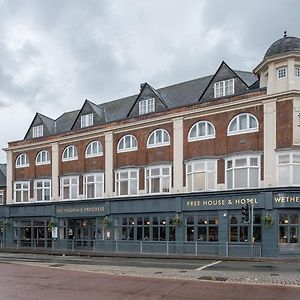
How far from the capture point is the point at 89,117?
39.4 metres

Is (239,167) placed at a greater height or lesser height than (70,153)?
lesser

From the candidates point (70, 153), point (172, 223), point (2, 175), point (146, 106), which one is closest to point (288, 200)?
point (172, 223)

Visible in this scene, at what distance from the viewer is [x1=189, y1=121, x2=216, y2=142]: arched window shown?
3096 cm

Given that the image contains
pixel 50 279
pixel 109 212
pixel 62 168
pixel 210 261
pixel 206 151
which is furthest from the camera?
pixel 62 168

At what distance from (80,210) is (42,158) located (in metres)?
7.38

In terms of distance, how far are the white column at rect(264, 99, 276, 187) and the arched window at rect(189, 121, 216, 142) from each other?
13.1 ft

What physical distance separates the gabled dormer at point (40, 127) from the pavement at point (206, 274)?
2188cm

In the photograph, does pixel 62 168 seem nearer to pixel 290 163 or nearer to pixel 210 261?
pixel 210 261

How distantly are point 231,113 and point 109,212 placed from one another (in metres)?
12.5

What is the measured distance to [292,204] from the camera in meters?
26.7

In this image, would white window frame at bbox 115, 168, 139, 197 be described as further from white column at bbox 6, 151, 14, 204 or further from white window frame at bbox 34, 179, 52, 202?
white column at bbox 6, 151, 14, 204

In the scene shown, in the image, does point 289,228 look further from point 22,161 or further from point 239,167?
point 22,161

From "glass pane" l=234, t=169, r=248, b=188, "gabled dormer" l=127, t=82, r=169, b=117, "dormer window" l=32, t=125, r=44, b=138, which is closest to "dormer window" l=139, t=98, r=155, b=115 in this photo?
"gabled dormer" l=127, t=82, r=169, b=117

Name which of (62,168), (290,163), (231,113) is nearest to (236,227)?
(290,163)
